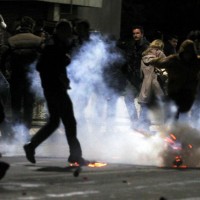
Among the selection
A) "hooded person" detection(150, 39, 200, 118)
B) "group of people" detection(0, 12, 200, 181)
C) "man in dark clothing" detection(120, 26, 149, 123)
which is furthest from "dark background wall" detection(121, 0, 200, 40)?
"hooded person" detection(150, 39, 200, 118)

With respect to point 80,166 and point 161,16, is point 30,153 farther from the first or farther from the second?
point 161,16

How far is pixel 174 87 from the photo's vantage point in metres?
12.0

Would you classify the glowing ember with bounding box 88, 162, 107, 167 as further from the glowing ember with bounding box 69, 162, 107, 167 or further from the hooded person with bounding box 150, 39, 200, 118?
the hooded person with bounding box 150, 39, 200, 118

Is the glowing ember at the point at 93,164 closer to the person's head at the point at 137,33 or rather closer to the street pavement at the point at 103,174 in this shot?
the street pavement at the point at 103,174

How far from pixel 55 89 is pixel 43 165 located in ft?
3.37

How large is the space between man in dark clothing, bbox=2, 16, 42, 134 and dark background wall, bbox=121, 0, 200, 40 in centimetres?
2227

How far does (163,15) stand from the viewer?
3681 centimetres

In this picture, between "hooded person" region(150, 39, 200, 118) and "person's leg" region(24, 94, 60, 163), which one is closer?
"person's leg" region(24, 94, 60, 163)

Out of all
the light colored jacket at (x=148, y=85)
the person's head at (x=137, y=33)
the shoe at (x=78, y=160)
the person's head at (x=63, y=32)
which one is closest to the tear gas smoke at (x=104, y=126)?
the light colored jacket at (x=148, y=85)

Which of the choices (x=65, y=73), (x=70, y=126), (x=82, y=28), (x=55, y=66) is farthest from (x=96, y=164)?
(x=82, y=28)

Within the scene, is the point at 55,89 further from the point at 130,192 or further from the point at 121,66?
the point at 121,66

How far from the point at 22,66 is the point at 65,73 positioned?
2.89m

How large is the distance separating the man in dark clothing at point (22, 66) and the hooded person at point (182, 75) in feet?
7.81

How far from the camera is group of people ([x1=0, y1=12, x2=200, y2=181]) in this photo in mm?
10680
